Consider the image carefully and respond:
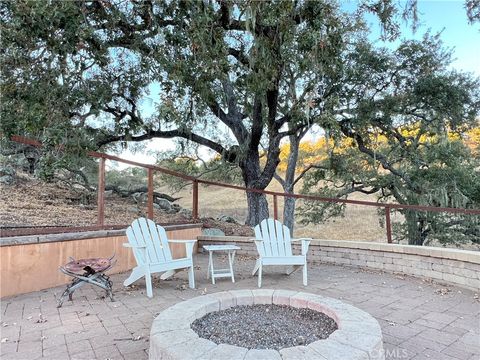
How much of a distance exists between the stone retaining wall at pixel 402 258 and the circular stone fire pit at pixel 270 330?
2.05 meters

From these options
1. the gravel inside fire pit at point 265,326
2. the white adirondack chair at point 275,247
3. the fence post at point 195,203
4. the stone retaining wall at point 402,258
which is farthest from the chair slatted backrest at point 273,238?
the fence post at point 195,203

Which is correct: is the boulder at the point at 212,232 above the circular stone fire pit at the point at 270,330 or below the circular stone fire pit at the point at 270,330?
above

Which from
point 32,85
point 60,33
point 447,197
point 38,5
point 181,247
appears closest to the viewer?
point 38,5

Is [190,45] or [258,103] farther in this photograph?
[258,103]

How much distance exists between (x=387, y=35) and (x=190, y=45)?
3.44 meters

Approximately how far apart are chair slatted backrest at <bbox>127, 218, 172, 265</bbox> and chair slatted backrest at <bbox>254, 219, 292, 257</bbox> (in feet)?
3.58

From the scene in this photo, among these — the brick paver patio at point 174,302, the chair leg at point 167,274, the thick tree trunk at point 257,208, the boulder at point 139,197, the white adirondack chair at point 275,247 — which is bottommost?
the brick paver patio at point 174,302

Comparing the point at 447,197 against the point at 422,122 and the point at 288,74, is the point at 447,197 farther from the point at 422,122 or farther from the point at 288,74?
the point at 288,74

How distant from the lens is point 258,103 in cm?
643

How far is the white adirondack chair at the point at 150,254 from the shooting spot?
11.1 feet

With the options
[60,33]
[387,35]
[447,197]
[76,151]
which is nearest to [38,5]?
[60,33]

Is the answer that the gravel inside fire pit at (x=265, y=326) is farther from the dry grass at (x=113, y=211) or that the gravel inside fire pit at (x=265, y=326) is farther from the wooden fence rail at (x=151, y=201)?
the dry grass at (x=113, y=211)

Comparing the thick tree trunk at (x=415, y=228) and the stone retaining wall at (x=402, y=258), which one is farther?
the thick tree trunk at (x=415, y=228)

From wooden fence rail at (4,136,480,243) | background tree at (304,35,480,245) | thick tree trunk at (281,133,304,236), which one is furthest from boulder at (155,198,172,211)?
background tree at (304,35,480,245)
